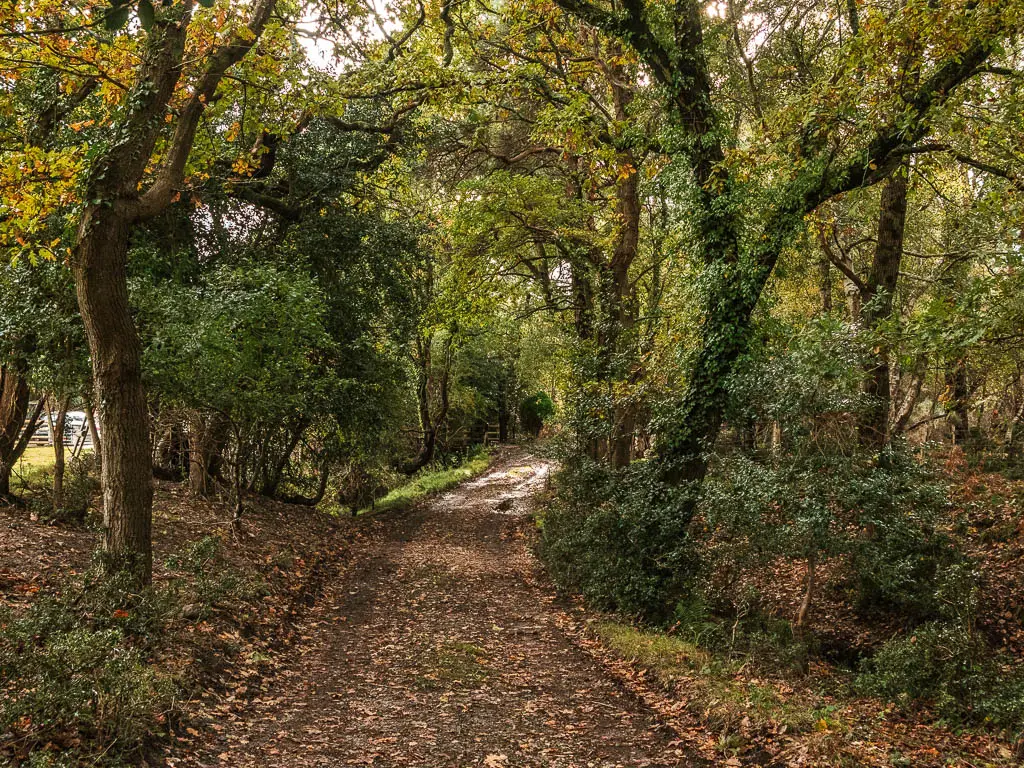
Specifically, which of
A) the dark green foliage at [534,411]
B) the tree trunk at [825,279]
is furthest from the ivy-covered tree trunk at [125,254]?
the dark green foliage at [534,411]

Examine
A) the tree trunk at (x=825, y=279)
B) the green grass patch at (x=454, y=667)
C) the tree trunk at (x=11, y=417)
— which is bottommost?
the green grass patch at (x=454, y=667)

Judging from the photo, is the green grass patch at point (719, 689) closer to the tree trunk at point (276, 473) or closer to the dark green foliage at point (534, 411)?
the tree trunk at point (276, 473)

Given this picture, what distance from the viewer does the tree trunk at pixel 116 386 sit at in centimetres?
690

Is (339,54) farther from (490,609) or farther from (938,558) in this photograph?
(938,558)

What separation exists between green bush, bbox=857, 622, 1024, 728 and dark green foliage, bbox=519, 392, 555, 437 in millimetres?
29893

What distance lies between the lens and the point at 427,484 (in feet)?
81.1

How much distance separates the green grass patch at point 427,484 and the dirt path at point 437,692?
8113mm

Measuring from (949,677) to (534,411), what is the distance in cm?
3157

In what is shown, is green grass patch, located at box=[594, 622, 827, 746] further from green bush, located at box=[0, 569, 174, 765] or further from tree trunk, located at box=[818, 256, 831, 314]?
tree trunk, located at box=[818, 256, 831, 314]

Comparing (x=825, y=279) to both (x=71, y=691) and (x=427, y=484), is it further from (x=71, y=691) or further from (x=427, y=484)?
(x=71, y=691)

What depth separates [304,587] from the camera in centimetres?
1082

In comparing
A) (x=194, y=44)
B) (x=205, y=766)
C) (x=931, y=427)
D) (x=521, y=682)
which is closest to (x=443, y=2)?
(x=194, y=44)

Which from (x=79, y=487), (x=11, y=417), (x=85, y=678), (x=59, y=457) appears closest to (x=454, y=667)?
(x=85, y=678)

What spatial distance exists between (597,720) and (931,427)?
62.4 feet
